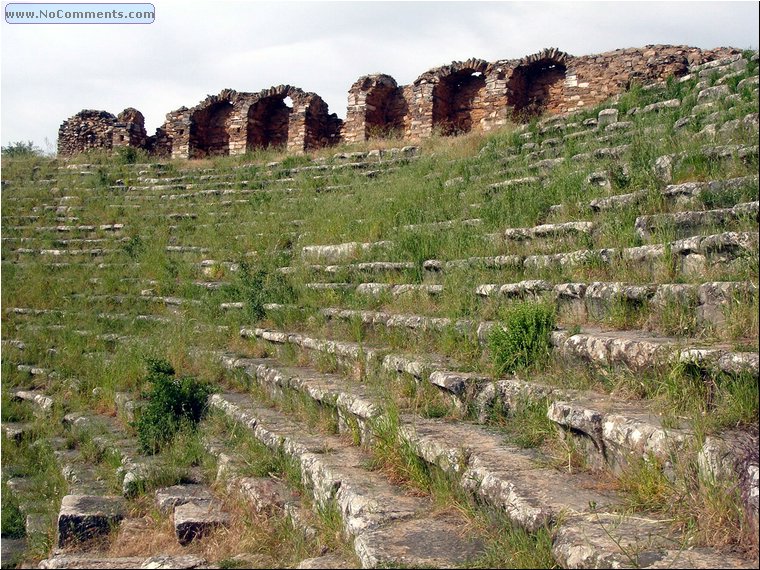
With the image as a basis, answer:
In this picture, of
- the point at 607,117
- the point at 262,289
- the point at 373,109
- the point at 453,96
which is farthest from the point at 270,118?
the point at 262,289

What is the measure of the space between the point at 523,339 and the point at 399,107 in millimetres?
14409

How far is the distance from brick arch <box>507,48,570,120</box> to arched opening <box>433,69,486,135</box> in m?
1.22

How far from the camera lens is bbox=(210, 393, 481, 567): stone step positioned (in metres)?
3.18

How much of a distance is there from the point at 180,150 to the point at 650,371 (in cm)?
1850

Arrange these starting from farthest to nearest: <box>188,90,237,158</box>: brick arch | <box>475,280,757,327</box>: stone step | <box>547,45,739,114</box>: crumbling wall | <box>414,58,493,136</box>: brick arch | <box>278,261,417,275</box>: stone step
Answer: <box>188,90,237,158</box>: brick arch
<box>414,58,493,136</box>: brick arch
<box>547,45,739,114</box>: crumbling wall
<box>278,261,417,275</box>: stone step
<box>475,280,757,327</box>: stone step

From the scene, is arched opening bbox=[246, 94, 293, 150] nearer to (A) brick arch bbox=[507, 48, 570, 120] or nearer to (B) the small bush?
(A) brick arch bbox=[507, 48, 570, 120]

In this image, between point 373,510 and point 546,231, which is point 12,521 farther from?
point 546,231

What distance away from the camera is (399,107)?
1841 centimetres

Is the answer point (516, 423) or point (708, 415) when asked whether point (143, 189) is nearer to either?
point (516, 423)

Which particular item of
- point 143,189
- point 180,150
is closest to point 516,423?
point 143,189

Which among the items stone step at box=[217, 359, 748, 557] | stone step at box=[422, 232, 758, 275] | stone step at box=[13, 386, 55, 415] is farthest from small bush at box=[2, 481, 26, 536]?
stone step at box=[422, 232, 758, 275]

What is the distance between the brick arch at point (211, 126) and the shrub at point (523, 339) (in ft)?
54.9

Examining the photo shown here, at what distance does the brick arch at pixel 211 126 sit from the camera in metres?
20.4

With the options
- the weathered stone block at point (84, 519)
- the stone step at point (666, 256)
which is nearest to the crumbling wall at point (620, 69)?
the stone step at point (666, 256)
